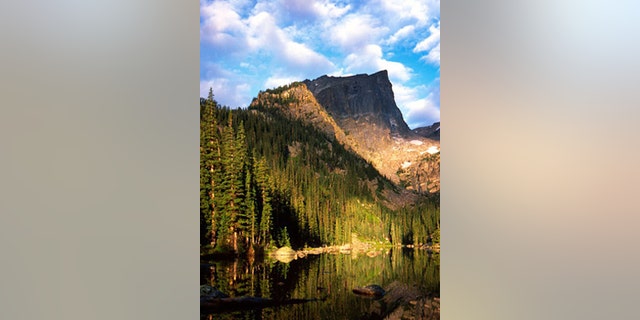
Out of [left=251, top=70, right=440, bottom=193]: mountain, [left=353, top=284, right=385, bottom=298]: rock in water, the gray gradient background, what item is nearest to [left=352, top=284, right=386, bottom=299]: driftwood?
[left=353, top=284, right=385, bottom=298]: rock in water

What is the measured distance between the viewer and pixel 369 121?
3.76 m

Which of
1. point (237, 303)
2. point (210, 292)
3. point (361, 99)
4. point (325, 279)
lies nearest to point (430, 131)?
point (361, 99)

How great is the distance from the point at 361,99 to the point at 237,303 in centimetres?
183

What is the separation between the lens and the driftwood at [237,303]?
3.43 m

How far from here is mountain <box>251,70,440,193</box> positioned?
3.67 m
